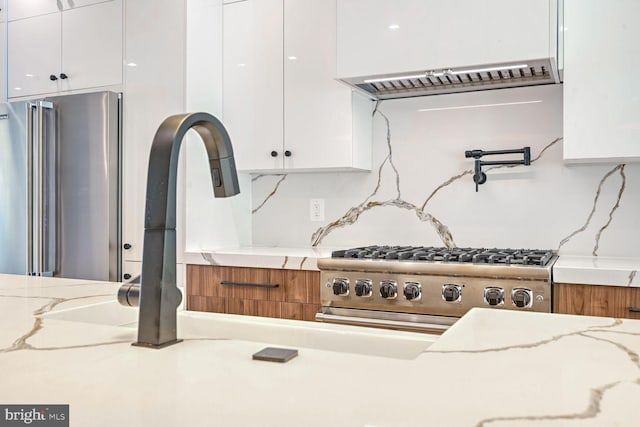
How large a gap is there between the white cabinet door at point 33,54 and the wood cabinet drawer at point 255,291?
5.09 feet

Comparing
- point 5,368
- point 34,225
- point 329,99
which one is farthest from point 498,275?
point 34,225

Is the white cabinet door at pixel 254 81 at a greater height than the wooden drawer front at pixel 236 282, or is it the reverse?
the white cabinet door at pixel 254 81

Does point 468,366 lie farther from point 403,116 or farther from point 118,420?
point 403,116

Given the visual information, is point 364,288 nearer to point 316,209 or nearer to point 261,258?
point 261,258

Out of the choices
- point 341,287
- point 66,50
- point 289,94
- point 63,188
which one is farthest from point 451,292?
point 66,50

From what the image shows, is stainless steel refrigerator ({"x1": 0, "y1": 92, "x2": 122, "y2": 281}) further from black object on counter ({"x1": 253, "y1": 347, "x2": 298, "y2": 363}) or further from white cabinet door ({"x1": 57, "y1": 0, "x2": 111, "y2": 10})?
black object on counter ({"x1": 253, "y1": 347, "x2": 298, "y2": 363})

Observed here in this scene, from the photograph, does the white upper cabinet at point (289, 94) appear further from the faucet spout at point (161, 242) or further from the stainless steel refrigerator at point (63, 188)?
the faucet spout at point (161, 242)

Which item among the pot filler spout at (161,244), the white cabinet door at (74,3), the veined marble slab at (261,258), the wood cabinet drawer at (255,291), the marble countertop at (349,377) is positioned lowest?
the wood cabinet drawer at (255,291)

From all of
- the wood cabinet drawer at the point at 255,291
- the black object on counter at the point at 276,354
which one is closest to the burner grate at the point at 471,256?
the wood cabinet drawer at the point at 255,291

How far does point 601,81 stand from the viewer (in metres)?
2.32

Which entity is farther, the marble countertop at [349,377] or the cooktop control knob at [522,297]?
the cooktop control knob at [522,297]

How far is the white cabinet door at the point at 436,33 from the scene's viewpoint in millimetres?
2322

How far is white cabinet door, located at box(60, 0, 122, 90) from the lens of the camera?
3.19 m

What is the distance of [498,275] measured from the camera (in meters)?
2.22
